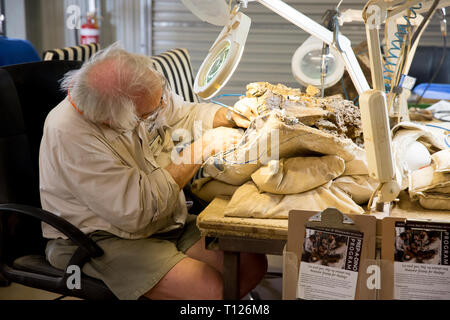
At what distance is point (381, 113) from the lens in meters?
1.08

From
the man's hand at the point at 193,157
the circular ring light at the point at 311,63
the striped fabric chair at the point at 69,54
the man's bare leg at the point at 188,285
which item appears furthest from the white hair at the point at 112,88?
the striped fabric chair at the point at 69,54

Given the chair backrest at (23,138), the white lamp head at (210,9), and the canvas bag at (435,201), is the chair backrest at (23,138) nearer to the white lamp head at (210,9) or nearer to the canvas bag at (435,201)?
the white lamp head at (210,9)

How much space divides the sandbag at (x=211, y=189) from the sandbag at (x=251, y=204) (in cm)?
13

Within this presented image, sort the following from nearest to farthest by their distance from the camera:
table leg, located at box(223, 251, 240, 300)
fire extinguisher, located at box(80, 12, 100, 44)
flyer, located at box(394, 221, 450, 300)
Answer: flyer, located at box(394, 221, 450, 300) → table leg, located at box(223, 251, 240, 300) → fire extinguisher, located at box(80, 12, 100, 44)

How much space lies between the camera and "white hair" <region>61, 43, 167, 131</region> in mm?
1601

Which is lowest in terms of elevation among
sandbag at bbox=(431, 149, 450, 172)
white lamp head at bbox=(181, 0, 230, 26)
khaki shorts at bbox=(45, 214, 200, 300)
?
khaki shorts at bbox=(45, 214, 200, 300)

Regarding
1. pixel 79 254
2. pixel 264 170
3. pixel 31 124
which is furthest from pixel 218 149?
pixel 31 124

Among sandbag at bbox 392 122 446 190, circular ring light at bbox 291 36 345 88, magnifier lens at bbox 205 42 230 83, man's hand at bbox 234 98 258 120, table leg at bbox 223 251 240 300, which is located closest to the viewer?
magnifier lens at bbox 205 42 230 83

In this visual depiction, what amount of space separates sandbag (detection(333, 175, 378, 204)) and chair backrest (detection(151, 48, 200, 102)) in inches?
64.6

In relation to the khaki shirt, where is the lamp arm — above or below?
above

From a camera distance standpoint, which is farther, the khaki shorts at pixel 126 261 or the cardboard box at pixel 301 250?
the khaki shorts at pixel 126 261

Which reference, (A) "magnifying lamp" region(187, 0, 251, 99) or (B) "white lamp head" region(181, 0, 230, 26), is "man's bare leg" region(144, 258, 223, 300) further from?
(B) "white lamp head" region(181, 0, 230, 26)

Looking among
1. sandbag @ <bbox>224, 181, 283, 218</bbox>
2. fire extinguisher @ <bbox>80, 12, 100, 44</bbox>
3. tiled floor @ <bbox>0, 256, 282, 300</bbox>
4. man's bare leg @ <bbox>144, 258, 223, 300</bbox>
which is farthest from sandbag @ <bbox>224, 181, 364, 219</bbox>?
fire extinguisher @ <bbox>80, 12, 100, 44</bbox>

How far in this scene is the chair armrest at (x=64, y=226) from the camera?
1562 millimetres
